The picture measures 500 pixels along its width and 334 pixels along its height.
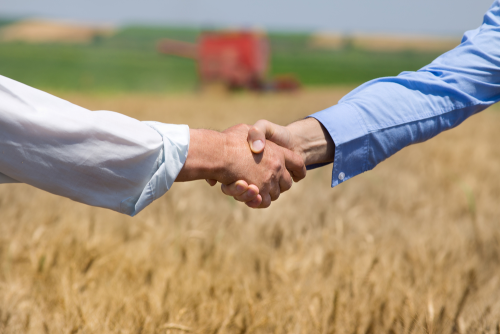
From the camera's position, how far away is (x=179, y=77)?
24.0 meters

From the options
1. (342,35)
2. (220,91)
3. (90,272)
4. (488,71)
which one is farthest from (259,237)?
(342,35)

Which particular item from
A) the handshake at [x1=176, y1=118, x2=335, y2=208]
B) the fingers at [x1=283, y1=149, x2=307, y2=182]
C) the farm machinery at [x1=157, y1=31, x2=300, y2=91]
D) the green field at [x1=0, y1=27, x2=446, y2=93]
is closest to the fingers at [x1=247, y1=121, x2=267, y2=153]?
the handshake at [x1=176, y1=118, x2=335, y2=208]

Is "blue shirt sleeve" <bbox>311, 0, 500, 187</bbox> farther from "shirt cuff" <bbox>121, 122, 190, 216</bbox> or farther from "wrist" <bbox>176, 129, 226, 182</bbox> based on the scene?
"shirt cuff" <bbox>121, 122, 190, 216</bbox>

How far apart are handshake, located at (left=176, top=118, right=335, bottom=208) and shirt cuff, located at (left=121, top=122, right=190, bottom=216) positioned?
0.04m

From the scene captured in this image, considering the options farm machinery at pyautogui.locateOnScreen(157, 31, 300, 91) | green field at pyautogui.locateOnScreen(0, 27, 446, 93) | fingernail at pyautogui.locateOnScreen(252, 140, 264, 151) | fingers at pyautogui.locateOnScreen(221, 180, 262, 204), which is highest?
fingernail at pyautogui.locateOnScreen(252, 140, 264, 151)

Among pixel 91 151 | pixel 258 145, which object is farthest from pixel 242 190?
pixel 91 151

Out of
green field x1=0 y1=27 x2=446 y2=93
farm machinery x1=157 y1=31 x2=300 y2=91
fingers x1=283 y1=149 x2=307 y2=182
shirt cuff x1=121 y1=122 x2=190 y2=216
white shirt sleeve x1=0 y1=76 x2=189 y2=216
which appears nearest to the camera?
white shirt sleeve x1=0 y1=76 x2=189 y2=216

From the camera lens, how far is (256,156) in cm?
124

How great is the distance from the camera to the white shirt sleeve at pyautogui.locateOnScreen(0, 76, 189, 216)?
87 centimetres

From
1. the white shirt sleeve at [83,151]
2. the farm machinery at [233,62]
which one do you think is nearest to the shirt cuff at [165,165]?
the white shirt sleeve at [83,151]

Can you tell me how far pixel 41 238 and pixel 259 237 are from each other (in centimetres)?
88

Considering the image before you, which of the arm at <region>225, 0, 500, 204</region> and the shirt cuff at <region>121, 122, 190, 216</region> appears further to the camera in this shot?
the arm at <region>225, 0, 500, 204</region>

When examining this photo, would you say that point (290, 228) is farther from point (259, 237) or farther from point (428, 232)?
point (428, 232)

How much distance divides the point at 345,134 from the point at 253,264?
683 millimetres
